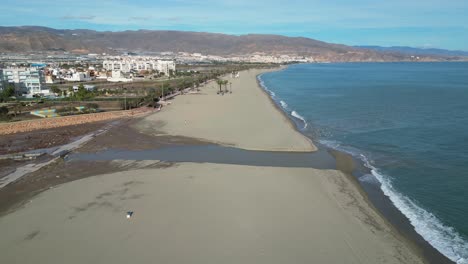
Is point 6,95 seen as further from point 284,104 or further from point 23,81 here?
point 284,104

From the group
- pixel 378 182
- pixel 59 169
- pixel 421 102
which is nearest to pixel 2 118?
pixel 59 169

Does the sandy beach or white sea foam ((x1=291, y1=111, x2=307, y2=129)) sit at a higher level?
white sea foam ((x1=291, y1=111, x2=307, y2=129))

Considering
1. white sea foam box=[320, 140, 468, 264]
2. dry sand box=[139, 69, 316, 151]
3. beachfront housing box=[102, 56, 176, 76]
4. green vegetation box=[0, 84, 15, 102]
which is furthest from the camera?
beachfront housing box=[102, 56, 176, 76]

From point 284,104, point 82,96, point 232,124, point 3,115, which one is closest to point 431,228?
point 232,124

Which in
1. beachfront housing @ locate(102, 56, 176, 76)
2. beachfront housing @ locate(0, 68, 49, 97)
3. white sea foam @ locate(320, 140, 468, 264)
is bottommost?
white sea foam @ locate(320, 140, 468, 264)

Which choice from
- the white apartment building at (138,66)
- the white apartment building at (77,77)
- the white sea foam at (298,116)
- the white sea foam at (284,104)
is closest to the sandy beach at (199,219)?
the white sea foam at (298,116)

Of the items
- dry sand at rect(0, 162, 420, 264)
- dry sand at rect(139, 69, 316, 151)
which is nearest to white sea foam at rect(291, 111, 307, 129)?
dry sand at rect(139, 69, 316, 151)

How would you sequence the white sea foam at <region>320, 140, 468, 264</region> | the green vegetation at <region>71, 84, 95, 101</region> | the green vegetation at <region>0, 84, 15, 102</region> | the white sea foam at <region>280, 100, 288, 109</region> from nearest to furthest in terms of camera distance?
the white sea foam at <region>320, 140, 468, 264</region> < the white sea foam at <region>280, 100, 288, 109</region> < the green vegetation at <region>0, 84, 15, 102</region> < the green vegetation at <region>71, 84, 95, 101</region>

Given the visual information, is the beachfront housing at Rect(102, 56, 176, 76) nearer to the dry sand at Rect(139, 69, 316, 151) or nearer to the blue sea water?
the dry sand at Rect(139, 69, 316, 151)
